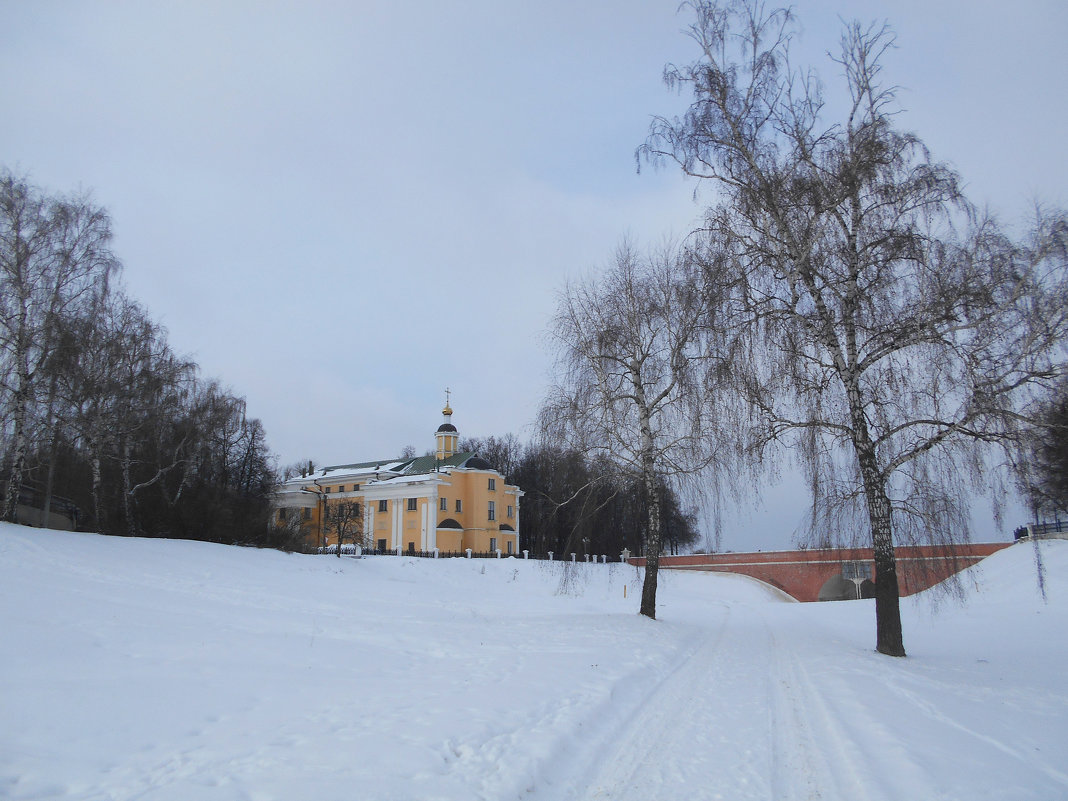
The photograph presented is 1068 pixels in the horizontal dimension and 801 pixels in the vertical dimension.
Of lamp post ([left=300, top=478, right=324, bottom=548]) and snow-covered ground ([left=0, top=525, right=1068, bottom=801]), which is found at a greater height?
lamp post ([left=300, top=478, right=324, bottom=548])

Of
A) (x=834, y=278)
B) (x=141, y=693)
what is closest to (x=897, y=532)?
(x=834, y=278)

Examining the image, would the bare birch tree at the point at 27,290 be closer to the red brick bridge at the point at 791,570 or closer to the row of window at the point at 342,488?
the red brick bridge at the point at 791,570

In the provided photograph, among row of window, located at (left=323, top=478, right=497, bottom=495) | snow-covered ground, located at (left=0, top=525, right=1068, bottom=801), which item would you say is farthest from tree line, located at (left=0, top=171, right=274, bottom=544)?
row of window, located at (left=323, top=478, right=497, bottom=495)

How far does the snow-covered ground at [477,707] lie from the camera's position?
5.09 m

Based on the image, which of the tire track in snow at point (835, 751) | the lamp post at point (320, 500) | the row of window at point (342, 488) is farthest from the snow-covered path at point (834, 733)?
the row of window at point (342, 488)

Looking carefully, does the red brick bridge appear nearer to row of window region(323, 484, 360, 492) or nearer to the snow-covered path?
the snow-covered path

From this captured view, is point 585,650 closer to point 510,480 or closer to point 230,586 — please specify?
point 230,586

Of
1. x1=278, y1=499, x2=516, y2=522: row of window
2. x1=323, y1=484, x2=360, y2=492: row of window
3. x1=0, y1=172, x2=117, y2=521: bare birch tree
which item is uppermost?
x1=0, y1=172, x2=117, y2=521: bare birch tree

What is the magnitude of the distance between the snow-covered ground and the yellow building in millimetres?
42604

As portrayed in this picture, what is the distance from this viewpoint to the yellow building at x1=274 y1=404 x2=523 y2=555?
58.6m

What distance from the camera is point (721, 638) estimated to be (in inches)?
678

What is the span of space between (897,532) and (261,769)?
34.9 feet

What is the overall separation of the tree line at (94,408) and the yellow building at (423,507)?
2527 centimetres

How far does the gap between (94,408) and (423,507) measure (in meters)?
37.5
